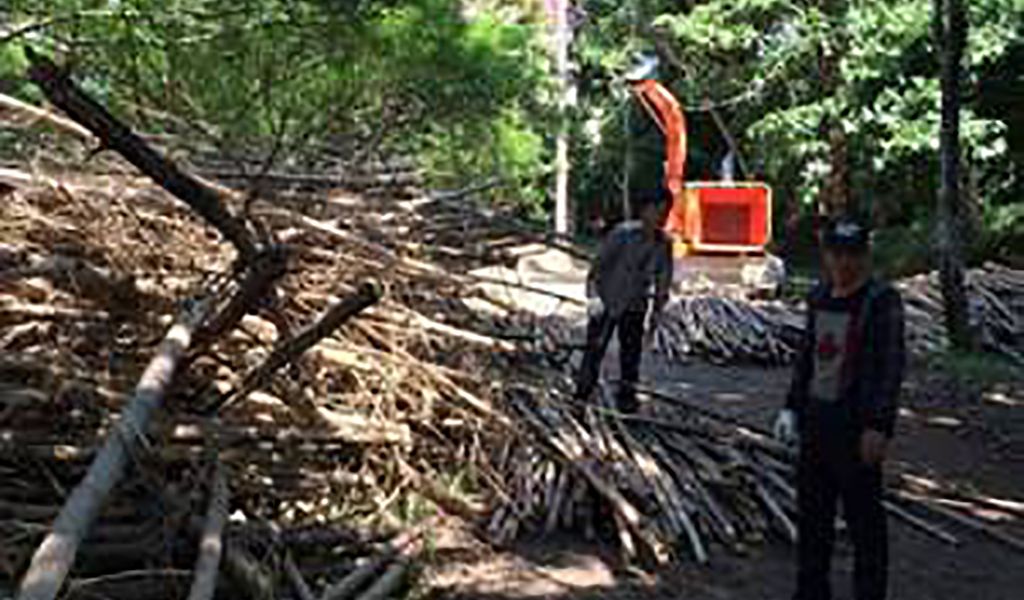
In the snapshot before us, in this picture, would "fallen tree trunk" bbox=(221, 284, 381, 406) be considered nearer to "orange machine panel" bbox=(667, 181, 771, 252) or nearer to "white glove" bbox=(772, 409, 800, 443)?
"white glove" bbox=(772, 409, 800, 443)

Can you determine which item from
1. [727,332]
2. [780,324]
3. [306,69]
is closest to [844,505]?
[306,69]

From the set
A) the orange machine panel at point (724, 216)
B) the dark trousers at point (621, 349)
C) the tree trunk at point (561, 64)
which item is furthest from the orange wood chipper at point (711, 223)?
the dark trousers at point (621, 349)

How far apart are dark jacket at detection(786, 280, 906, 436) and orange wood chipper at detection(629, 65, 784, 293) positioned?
12.8 m

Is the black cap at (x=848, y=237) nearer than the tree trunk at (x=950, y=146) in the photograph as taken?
Yes

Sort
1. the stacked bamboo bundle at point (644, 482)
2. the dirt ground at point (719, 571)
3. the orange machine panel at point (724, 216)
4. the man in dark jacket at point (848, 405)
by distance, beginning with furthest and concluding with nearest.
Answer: the orange machine panel at point (724, 216), the stacked bamboo bundle at point (644, 482), the dirt ground at point (719, 571), the man in dark jacket at point (848, 405)

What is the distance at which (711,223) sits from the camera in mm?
19188

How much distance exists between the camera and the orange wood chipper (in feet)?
59.0

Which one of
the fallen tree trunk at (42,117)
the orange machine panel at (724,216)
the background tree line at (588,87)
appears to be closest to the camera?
the fallen tree trunk at (42,117)

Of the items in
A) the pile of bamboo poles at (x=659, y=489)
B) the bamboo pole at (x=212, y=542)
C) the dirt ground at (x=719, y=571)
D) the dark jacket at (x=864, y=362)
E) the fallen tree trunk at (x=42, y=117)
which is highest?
the fallen tree trunk at (x=42, y=117)

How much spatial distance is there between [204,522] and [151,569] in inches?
9.4

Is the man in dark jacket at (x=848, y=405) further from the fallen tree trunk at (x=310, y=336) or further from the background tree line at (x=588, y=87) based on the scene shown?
the background tree line at (x=588, y=87)

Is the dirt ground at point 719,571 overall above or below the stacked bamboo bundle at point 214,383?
below

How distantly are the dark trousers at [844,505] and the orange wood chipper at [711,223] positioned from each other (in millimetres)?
12694

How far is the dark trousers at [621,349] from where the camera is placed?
7.20 meters
